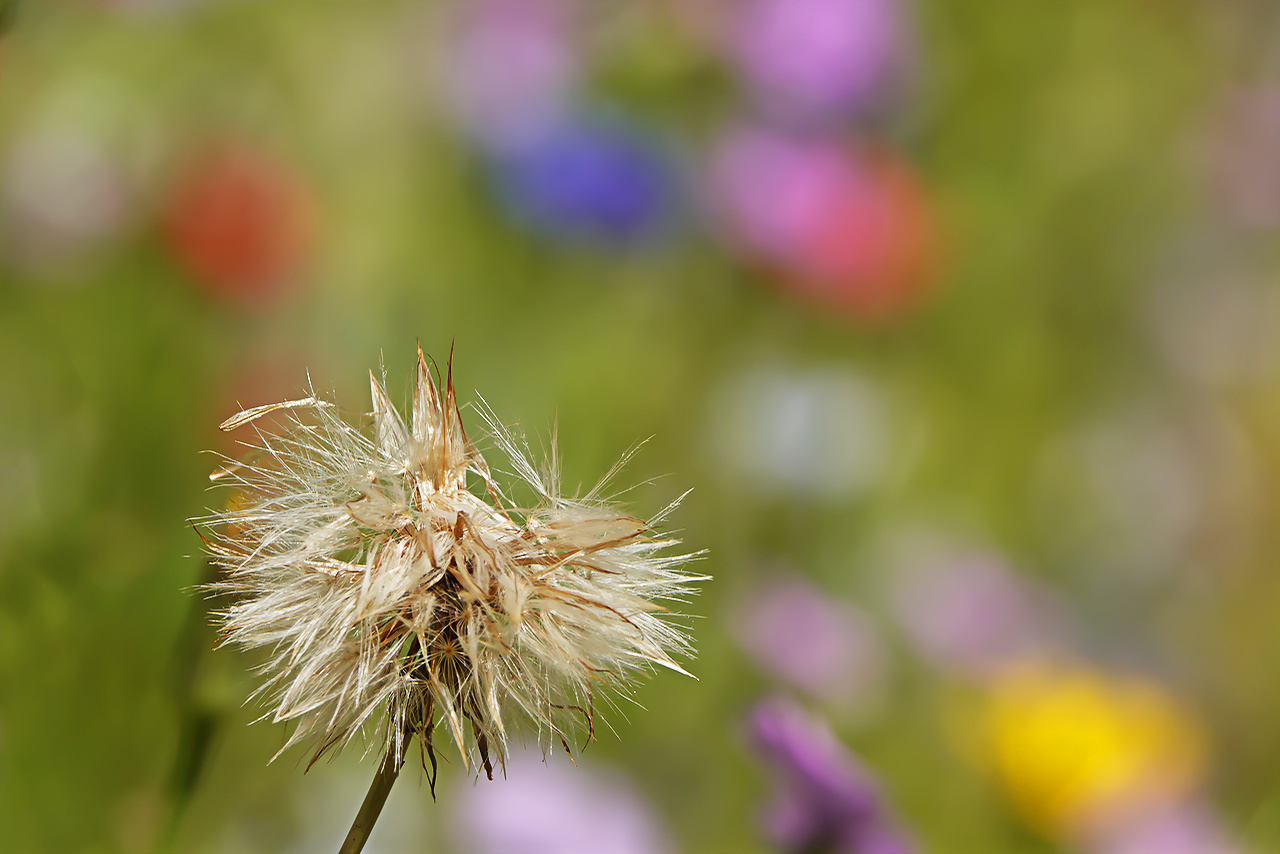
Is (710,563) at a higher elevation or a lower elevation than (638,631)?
lower

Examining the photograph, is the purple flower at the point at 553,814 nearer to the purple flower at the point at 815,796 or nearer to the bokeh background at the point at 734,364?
the bokeh background at the point at 734,364

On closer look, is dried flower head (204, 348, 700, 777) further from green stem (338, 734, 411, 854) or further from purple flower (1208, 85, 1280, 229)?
purple flower (1208, 85, 1280, 229)

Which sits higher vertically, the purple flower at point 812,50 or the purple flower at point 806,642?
the purple flower at point 812,50

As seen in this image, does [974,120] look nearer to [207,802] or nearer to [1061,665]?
[1061,665]

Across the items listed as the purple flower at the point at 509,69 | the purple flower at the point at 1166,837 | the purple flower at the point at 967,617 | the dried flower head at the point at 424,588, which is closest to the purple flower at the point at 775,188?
the purple flower at the point at 509,69

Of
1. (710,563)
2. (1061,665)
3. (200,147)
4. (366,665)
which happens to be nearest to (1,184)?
(200,147)

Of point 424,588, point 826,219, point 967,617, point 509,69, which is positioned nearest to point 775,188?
point 826,219
